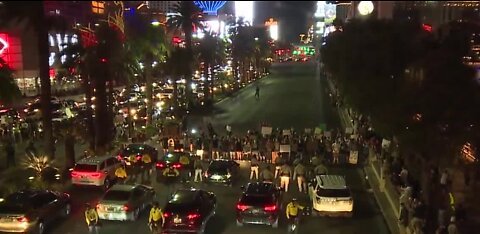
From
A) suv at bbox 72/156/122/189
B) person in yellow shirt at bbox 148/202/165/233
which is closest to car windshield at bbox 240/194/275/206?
person in yellow shirt at bbox 148/202/165/233

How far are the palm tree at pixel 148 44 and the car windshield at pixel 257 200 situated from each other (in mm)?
20919

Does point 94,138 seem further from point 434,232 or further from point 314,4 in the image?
point 314,4

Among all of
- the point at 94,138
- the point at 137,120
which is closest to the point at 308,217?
the point at 94,138

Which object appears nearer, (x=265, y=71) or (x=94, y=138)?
(x=94, y=138)

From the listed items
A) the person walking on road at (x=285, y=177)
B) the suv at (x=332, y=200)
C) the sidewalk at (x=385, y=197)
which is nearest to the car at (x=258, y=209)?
the suv at (x=332, y=200)

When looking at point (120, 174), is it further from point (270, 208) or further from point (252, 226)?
point (270, 208)

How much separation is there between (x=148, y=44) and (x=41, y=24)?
49.2 feet

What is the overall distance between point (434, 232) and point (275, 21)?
31.4 feet

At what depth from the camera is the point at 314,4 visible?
13219 millimetres

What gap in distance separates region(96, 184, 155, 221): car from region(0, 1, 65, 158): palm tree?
29.0ft

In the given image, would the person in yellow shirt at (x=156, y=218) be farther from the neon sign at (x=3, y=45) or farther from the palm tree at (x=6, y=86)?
the neon sign at (x=3, y=45)

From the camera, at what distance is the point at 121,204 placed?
62.8ft

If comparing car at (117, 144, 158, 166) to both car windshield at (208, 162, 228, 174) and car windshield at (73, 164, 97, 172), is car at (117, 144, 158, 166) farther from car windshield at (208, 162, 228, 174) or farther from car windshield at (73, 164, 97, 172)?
car windshield at (208, 162, 228, 174)

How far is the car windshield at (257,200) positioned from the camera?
1925cm
